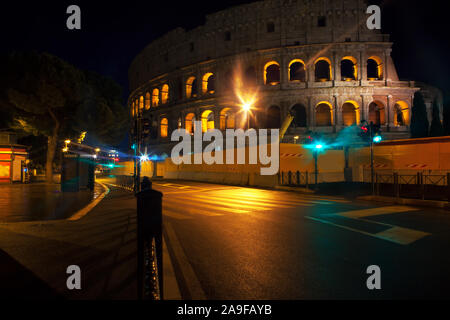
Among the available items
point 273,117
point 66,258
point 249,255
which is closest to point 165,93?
point 273,117

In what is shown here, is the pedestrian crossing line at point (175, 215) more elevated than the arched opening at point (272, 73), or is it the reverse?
the arched opening at point (272, 73)

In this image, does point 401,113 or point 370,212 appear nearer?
point 370,212

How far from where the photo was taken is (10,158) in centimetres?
2920

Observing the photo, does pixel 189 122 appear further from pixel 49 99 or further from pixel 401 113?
pixel 401 113

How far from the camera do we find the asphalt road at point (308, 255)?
3717mm

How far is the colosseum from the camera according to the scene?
37.1m

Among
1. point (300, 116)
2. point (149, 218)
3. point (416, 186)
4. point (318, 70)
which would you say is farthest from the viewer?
point (318, 70)

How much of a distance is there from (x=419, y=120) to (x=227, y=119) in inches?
945

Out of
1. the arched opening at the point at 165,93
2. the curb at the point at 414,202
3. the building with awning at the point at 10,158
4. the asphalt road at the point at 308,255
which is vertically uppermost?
the arched opening at the point at 165,93

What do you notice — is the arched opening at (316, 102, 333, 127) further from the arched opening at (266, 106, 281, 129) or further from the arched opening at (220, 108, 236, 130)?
the arched opening at (220, 108, 236, 130)

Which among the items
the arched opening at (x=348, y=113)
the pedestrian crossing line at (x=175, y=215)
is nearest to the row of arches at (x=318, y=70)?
the arched opening at (x=348, y=113)

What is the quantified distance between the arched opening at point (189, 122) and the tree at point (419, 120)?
30094mm

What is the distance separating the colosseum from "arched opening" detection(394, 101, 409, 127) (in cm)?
12

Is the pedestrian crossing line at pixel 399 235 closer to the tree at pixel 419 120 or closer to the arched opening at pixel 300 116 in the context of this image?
the tree at pixel 419 120
